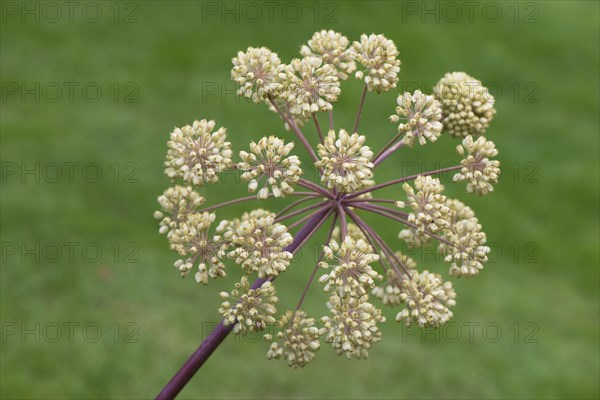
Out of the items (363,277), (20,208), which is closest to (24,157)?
(20,208)

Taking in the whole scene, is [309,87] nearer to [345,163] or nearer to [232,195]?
[345,163]
